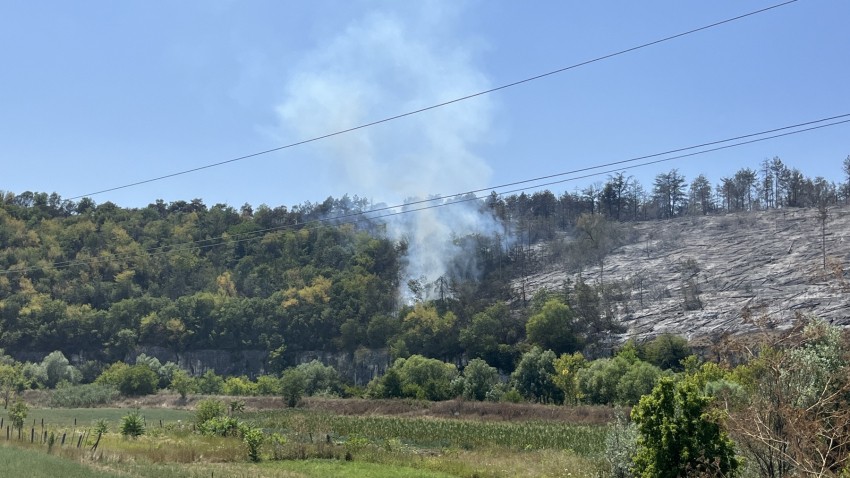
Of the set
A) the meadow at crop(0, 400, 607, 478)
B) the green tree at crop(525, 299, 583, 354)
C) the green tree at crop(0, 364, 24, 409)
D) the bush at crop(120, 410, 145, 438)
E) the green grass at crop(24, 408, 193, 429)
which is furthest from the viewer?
the green tree at crop(525, 299, 583, 354)

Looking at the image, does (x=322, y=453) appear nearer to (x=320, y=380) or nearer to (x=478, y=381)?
(x=478, y=381)

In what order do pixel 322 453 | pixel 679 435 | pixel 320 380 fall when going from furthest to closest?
pixel 320 380 < pixel 322 453 < pixel 679 435

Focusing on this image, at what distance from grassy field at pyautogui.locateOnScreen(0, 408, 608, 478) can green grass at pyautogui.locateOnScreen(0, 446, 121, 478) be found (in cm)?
7

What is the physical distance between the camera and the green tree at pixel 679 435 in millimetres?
24328

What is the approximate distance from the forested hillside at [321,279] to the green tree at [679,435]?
73666mm

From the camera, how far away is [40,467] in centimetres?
2934

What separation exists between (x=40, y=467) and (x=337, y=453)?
1692 centimetres

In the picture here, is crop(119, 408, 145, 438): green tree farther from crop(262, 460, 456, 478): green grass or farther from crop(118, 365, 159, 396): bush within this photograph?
crop(118, 365, 159, 396): bush

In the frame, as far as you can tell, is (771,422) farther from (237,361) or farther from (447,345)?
(237,361)

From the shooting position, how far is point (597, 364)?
84812 millimetres

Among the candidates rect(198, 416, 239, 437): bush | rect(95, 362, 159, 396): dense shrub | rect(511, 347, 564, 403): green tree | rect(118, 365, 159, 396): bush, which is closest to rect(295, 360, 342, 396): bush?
rect(95, 362, 159, 396): dense shrub

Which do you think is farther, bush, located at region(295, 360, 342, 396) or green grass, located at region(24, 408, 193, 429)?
bush, located at region(295, 360, 342, 396)

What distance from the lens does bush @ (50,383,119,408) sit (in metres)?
90.1

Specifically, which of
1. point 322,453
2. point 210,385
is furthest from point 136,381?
point 322,453
